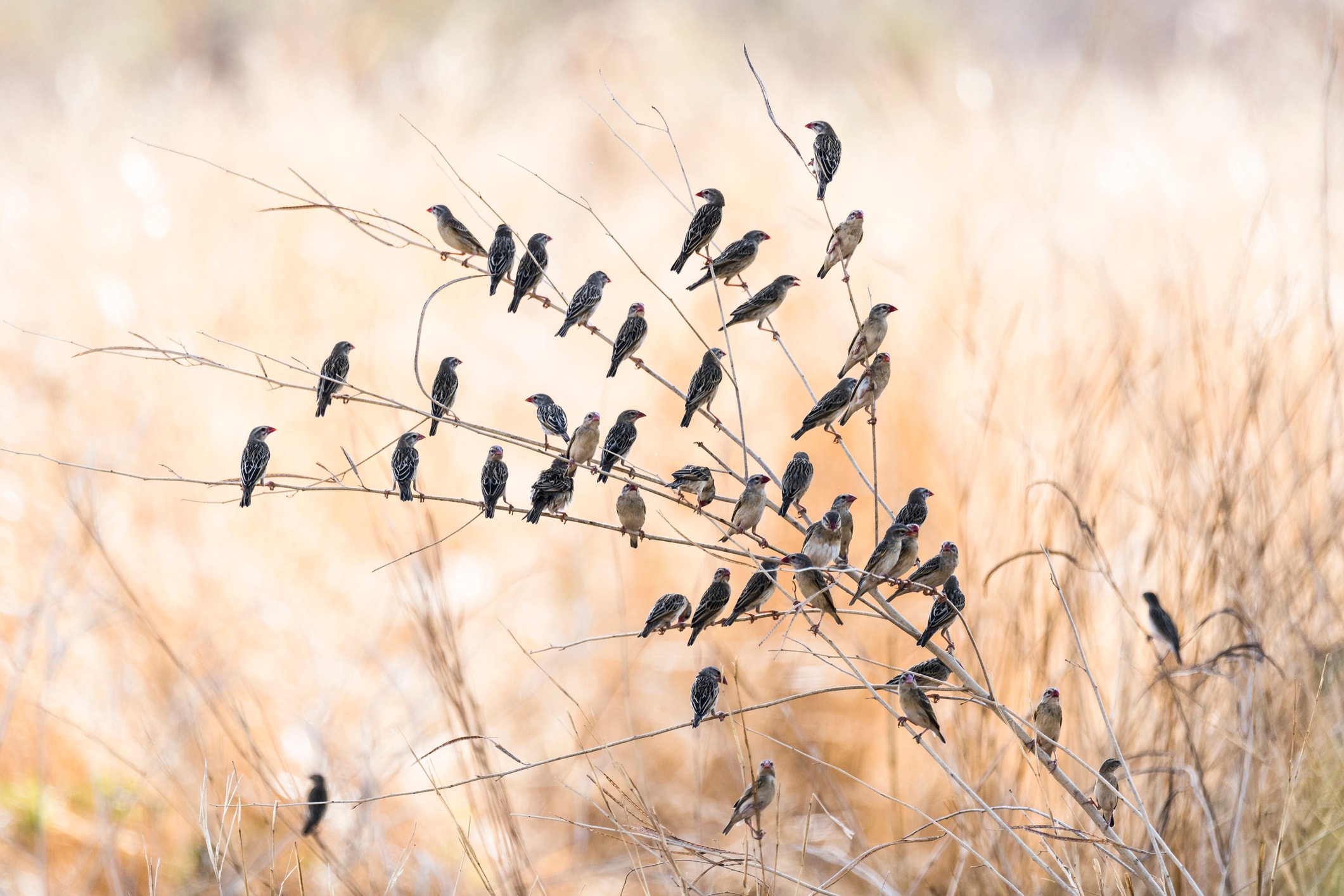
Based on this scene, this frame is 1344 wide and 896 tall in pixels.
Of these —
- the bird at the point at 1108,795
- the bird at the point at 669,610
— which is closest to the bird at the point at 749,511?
the bird at the point at 669,610

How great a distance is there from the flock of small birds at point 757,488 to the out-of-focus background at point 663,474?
12.9 inches

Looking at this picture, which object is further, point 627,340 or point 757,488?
point 627,340

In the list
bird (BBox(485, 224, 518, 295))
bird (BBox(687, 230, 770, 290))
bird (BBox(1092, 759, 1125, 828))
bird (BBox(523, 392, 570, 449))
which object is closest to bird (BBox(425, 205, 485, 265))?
bird (BBox(485, 224, 518, 295))

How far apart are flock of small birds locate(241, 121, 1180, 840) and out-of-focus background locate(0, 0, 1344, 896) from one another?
327mm

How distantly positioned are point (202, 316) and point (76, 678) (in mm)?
2630

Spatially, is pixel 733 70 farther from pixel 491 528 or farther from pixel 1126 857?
pixel 1126 857

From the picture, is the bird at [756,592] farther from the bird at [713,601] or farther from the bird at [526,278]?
the bird at [526,278]

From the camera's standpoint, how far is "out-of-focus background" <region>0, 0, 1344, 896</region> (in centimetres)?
376

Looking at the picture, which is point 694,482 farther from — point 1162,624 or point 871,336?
point 1162,624

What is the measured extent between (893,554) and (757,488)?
18.2 inches

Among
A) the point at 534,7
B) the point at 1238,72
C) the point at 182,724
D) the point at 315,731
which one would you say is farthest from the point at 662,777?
the point at 534,7

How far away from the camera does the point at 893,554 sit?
10.5 ft

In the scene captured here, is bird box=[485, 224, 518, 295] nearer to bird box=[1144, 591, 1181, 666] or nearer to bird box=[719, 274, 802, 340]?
bird box=[719, 274, 802, 340]

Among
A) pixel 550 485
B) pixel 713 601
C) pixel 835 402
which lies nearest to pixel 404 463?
pixel 550 485
